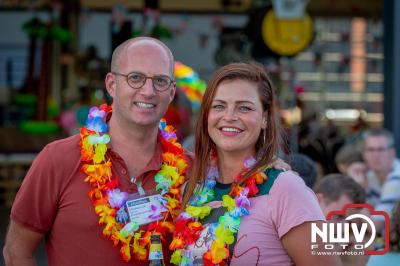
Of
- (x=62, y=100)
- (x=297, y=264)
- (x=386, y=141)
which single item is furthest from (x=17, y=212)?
(x=62, y=100)

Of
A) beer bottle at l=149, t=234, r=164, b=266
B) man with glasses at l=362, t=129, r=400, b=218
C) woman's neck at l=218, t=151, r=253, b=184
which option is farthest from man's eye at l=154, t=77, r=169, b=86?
man with glasses at l=362, t=129, r=400, b=218

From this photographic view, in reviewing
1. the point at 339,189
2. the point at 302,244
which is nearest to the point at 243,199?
the point at 302,244

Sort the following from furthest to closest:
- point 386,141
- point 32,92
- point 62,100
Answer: point 62,100, point 32,92, point 386,141

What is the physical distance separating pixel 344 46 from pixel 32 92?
5.79 meters

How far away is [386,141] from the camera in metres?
6.14

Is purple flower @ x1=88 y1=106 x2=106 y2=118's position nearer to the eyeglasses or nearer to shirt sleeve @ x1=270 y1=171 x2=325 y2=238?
the eyeglasses

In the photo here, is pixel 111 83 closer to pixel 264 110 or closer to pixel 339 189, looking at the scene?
pixel 264 110

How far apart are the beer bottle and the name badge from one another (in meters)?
0.09

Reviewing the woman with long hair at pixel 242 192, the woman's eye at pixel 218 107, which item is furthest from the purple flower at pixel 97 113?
the woman's eye at pixel 218 107

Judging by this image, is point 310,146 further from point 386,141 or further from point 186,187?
point 186,187

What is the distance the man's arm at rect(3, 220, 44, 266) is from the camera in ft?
10.2

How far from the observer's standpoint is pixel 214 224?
2.83 meters

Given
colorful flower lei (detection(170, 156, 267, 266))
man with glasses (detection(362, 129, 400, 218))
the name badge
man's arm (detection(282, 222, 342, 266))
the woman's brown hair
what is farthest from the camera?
man with glasses (detection(362, 129, 400, 218))
